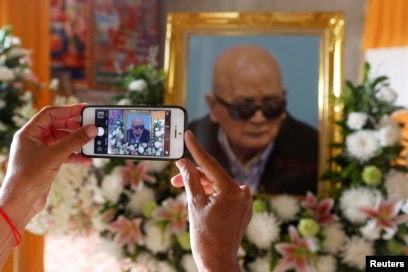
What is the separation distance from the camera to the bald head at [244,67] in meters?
1.35

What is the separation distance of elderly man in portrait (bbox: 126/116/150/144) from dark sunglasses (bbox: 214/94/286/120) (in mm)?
594

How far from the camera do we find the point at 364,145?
1212mm

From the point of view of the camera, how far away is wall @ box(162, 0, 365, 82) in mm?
2205

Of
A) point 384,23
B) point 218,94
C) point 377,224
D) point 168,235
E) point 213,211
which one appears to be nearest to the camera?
point 213,211

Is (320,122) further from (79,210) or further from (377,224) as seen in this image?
(79,210)

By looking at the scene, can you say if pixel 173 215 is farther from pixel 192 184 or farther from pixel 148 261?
pixel 192 184

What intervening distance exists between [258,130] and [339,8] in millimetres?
1157

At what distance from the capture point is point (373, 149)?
120 cm

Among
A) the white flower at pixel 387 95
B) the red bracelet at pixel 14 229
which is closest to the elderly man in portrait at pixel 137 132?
the red bracelet at pixel 14 229

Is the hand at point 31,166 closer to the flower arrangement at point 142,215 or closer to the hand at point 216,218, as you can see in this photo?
the hand at point 216,218

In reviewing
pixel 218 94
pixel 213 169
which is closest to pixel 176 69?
pixel 218 94

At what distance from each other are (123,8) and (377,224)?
1716 millimetres

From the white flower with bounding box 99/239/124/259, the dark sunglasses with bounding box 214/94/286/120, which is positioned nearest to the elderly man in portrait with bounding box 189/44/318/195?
→ the dark sunglasses with bounding box 214/94/286/120

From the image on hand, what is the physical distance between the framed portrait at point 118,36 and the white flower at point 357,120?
1.30m
